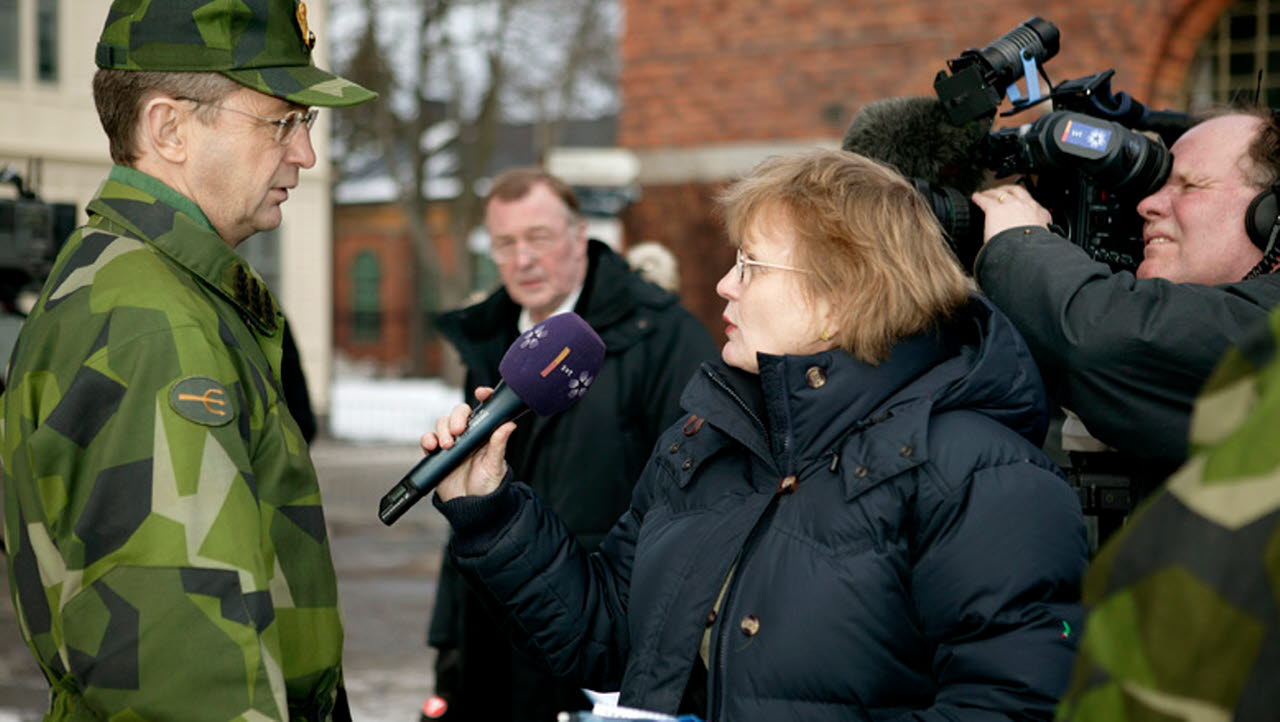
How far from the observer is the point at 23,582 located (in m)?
1.91

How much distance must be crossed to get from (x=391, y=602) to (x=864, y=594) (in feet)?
22.6

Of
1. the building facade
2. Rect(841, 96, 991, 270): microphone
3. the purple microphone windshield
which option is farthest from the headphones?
the building facade

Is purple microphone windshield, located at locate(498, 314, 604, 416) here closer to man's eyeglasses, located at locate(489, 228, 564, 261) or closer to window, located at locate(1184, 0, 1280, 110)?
man's eyeglasses, located at locate(489, 228, 564, 261)

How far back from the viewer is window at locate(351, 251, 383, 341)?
4109 cm

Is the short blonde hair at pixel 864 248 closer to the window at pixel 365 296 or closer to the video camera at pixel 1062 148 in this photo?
the video camera at pixel 1062 148

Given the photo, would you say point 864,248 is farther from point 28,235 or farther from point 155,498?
point 28,235

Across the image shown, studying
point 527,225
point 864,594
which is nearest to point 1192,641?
point 864,594

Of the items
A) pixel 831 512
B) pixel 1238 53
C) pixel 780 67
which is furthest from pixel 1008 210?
pixel 1238 53

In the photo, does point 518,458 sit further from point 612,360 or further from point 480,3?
point 480,3

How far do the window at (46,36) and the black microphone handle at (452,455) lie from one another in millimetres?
17084

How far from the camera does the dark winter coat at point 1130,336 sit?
7.01 ft

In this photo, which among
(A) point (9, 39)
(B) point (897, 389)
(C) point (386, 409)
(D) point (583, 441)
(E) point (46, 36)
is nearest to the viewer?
(B) point (897, 389)

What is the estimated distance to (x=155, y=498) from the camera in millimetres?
1770

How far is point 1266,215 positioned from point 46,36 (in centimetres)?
1767
